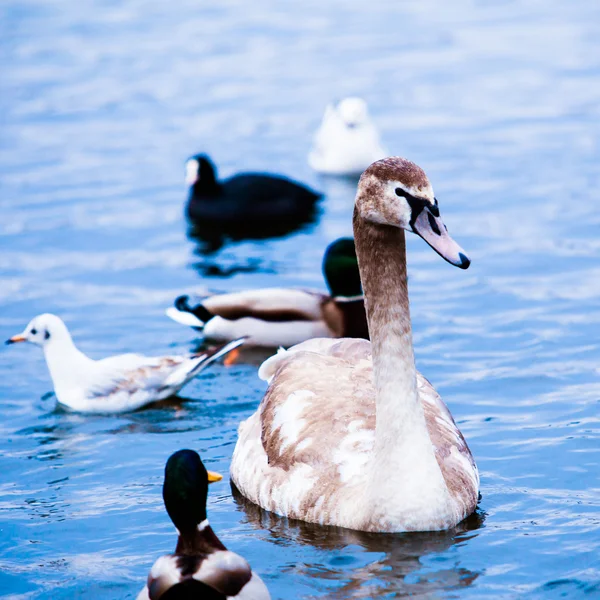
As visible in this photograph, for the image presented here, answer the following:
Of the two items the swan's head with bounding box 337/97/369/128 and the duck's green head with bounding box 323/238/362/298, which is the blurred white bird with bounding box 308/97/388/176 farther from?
the duck's green head with bounding box 323/238/362/298

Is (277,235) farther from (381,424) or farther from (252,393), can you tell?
(381,424)

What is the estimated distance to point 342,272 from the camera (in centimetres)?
1228

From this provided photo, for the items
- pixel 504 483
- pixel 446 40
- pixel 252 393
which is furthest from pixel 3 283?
pixel 446 40

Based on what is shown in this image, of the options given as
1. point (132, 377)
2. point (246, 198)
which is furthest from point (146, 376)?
point (246, 198)

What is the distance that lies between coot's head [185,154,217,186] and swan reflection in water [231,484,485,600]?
8414mm

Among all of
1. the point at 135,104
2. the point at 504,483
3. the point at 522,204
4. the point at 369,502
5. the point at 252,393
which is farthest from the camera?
the point at 135,104

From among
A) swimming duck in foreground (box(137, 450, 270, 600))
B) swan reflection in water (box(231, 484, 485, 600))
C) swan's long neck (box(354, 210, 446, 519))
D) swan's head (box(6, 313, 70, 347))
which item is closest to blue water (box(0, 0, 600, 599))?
swan reflection in water (box(231, 484, 485, 600))

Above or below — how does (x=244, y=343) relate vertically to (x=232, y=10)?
below

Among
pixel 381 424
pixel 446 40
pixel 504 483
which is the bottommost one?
pixel 504 483

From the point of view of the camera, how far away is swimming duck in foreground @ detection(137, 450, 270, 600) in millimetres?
6379

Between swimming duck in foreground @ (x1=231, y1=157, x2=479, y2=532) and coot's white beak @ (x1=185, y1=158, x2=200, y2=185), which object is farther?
coot's white beak @ (x1=185, y1=158, x2=200, y2=185)

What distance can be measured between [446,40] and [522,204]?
7661 mm

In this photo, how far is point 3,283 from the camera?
1417cm

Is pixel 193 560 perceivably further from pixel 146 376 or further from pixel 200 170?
pixel 200 170
